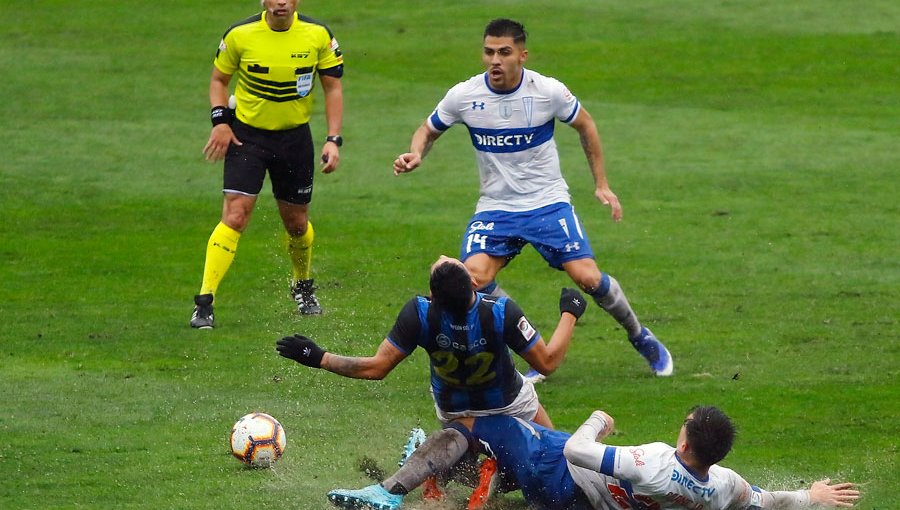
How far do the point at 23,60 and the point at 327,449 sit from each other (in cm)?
1740

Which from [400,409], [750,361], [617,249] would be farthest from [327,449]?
[617,249]

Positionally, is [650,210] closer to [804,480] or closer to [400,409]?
[400,409]

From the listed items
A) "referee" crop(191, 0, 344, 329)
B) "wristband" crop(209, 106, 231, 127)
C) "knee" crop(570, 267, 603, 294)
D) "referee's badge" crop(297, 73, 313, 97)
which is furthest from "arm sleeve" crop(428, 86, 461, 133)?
"wristband" crop(209, 106, 231, 127)

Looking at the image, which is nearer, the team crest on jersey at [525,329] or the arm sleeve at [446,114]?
the team crest on jersey at [525,329]

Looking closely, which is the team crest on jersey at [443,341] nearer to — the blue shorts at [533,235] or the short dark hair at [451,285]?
the short dark hair at [451,285]

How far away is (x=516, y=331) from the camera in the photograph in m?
7.70

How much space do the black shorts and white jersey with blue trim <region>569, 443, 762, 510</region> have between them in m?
5.24

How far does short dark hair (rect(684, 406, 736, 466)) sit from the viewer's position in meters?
6.89

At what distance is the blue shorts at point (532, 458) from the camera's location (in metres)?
7.73

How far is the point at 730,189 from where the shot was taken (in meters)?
17.2

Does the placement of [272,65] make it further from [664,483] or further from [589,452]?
[664,483]

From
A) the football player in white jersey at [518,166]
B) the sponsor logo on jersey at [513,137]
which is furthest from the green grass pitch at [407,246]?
the sponsor logo on jersey at [513,137]

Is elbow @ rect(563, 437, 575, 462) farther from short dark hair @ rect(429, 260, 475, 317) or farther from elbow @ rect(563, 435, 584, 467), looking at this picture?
short dark hair @ rect(429, 260, 475, 317)

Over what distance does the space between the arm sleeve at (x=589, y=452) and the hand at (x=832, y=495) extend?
1.09 m
